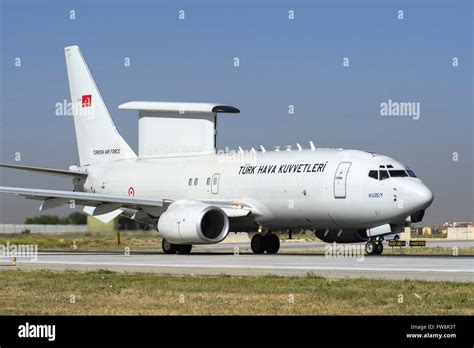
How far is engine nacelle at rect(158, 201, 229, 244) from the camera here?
114 feet

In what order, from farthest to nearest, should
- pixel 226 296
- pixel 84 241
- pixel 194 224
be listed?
pixel 84 241 < pixel 194 224 < pixel 226 296

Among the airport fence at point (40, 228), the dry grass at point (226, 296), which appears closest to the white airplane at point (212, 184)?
the airport fence at point (40, 228)

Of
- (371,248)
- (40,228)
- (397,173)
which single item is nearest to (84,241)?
(40,228)

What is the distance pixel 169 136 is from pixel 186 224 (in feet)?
41.5

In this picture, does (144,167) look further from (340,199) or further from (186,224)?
(340,199)

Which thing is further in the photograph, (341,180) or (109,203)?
(109,203)

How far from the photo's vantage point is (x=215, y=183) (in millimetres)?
39250

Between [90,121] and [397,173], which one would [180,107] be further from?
[397,173]

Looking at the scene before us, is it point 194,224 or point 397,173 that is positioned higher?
point 397,173

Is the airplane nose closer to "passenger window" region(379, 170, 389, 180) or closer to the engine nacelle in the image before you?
"passenger window" region(379, 170, 389, 180)

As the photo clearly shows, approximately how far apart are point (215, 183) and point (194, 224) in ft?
16.3

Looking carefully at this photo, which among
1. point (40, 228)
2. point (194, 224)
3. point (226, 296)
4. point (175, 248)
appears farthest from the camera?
point (40, 228)
